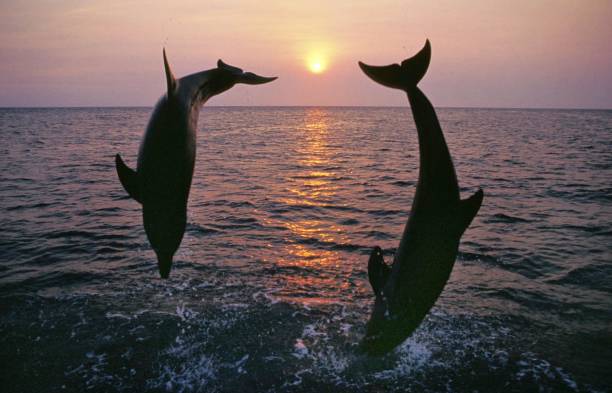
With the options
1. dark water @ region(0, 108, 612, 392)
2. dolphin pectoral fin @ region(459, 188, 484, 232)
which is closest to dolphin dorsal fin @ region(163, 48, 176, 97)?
dolphin pectoral fin @ region(459, 188, 484, 232)

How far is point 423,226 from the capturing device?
17.6ft

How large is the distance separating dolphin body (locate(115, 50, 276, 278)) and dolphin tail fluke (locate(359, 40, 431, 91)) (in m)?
2.28

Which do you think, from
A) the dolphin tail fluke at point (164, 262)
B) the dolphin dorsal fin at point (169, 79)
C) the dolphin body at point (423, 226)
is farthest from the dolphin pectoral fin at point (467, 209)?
the dolphin dorsal fin at point (169, 79)

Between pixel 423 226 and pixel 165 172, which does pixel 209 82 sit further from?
pixel 423 226

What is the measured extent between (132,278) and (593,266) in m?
11.4

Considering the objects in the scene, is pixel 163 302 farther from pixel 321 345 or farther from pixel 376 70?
pixel 376 70

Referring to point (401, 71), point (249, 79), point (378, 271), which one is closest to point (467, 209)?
point (378, 271)

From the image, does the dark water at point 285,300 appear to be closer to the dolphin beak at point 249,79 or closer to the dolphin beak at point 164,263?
the dolphin beak at point 164,263

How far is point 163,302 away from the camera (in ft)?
29.7

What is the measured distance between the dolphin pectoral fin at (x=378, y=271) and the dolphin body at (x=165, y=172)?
237cm

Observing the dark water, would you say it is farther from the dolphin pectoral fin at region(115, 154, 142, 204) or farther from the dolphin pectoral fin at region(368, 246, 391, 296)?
the dolphin pectoral fin at region(115, 154, 142, 204)

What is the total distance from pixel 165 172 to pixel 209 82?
177 centimetres

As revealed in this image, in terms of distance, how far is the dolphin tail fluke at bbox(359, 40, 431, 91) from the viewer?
5.19 meters

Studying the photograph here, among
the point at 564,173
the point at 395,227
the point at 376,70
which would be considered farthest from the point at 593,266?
the point at 564,173
